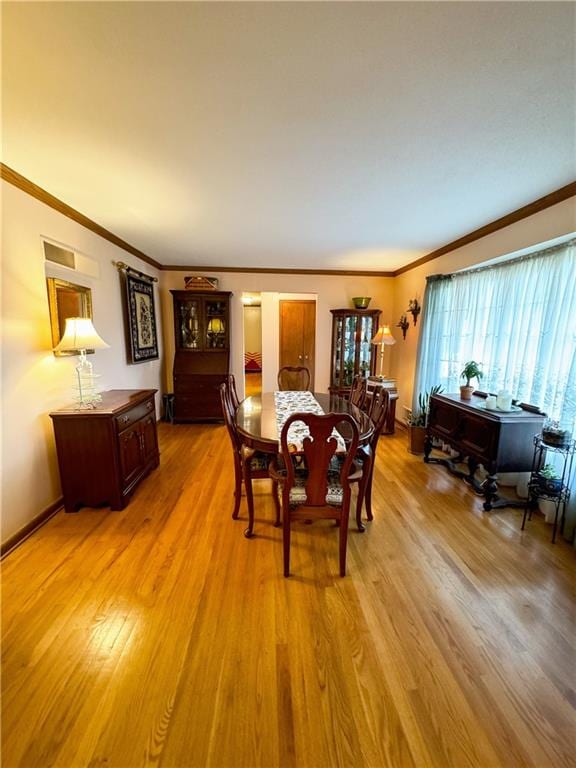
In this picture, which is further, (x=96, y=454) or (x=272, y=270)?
(x=272, y=270)

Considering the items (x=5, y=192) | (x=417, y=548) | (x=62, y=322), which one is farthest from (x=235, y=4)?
(x=417, y=548)

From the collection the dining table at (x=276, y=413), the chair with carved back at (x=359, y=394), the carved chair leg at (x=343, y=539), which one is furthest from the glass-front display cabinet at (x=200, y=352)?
the carved chair leg at (x=343, y=539)

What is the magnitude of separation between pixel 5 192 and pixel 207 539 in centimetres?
265

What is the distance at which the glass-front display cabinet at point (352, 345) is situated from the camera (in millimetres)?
4699

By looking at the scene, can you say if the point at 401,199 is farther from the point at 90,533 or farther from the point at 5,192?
the point at 90,533

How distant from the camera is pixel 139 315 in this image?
389cm

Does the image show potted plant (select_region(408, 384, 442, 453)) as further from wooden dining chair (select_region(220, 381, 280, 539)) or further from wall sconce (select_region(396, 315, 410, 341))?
wooden dining chair (select_region(220, 381, 280, 539))

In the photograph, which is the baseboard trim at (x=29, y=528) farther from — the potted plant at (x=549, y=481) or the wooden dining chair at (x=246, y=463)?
the potted plant at (x=549, y=481)

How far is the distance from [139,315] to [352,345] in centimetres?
312

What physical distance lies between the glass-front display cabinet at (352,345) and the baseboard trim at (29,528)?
371 centimetres

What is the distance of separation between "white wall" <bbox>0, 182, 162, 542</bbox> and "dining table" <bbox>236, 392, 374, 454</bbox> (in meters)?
1.47

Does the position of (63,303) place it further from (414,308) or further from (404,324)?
(404,324)

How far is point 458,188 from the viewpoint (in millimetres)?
2125

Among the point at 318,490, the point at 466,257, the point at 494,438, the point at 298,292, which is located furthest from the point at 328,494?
the point at 298,292
